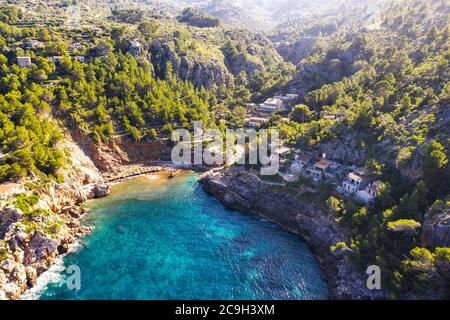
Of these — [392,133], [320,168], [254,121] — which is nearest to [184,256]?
[320,168]

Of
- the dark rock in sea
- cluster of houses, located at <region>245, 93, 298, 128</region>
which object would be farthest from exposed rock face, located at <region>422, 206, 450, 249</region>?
cluster of houses, located at <region>245, 93, 298, 128</region>

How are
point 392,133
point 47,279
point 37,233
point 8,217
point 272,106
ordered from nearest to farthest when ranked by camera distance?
point 47,279 → point 8,217 → point 37,233 → point 392,133 → point 272,106

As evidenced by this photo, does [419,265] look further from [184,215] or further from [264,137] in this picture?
[264,137]

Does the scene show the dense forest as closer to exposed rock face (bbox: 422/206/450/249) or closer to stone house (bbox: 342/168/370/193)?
exposed rock face (bbox: 422/206/450/249)

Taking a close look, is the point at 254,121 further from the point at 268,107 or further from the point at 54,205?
the point at 54,205

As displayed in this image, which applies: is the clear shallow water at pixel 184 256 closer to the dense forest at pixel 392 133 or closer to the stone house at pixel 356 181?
the dense forest at pixel 392 133

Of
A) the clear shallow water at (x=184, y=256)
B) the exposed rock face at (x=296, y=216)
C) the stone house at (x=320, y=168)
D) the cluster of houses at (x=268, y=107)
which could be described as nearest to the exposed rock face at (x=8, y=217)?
the clear shallow water at (x=184, y=256)
